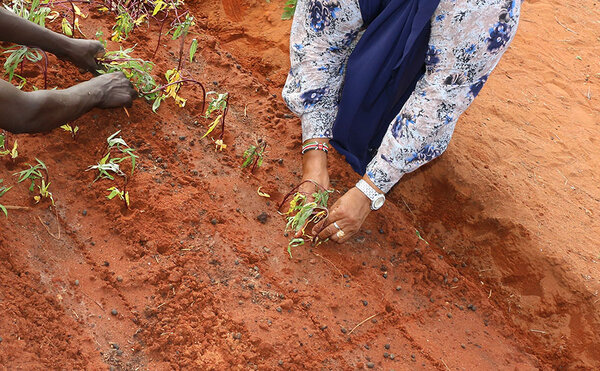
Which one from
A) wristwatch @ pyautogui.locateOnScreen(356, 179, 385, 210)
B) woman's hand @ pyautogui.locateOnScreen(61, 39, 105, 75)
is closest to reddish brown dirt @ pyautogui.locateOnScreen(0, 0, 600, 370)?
woman's hand @ pyautogui.locateOnScreen(61, 39, 105, 75)

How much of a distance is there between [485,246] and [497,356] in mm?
623

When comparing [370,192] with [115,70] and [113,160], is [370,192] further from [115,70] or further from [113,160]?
[115,70]

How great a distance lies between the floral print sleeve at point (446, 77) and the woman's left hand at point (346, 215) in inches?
4.1

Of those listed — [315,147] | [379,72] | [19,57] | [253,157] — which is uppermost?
[379,72]

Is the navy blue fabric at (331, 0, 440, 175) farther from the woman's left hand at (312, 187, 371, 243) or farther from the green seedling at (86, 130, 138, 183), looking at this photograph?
the green seedling at (86, 130, 138, 183)

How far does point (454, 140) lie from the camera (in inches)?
126

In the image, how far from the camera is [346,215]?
8.13 ft

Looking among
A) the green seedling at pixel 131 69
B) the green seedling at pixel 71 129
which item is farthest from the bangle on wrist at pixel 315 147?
the green seedling at pixel 71 129

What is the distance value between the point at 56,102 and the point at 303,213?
1.08 metres

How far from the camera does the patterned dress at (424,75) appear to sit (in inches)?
82.8

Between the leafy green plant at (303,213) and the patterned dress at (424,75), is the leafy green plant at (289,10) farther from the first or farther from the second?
the leafy green plant at (303,213)

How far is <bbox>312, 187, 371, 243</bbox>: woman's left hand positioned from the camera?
248 centimetres

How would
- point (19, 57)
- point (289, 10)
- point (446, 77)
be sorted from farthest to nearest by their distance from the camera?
1. point (289, 10)
2. point (19, 57)
3. point (446, 77)

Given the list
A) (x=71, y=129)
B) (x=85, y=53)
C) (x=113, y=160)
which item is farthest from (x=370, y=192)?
(x=85, y=53)
